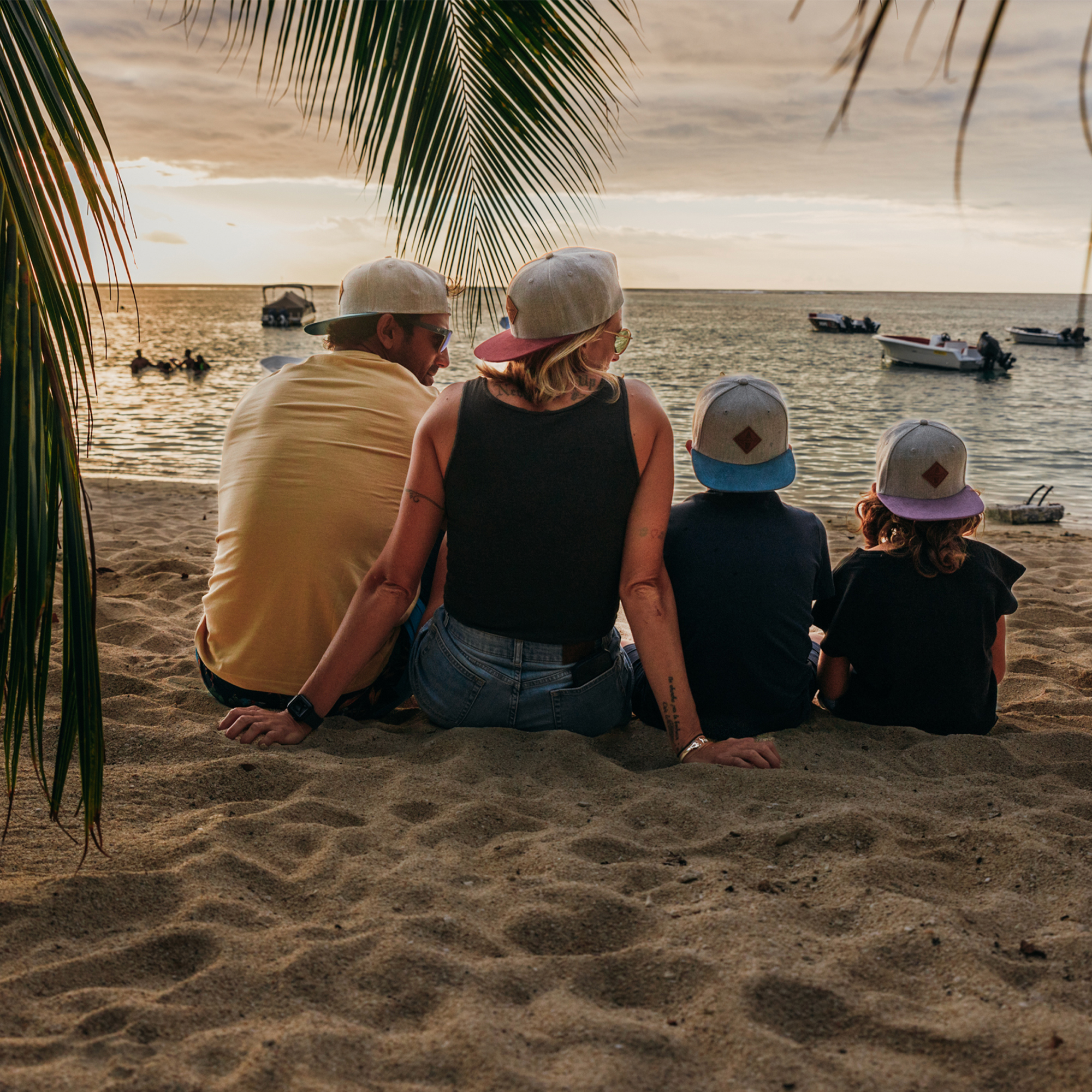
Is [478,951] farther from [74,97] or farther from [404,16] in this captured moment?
[404,16]

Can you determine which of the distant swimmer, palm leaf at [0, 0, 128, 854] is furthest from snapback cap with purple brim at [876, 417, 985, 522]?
the distant swimmer

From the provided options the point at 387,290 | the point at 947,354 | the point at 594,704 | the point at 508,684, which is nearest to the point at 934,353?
the point at 947,354

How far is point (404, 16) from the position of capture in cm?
290

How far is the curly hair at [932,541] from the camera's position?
2.74m

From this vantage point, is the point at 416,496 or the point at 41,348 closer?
the point at 41,348

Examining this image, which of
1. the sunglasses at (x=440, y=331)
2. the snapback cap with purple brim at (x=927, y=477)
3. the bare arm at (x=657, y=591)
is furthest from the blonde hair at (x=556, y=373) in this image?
the snapback cap with purple brim at (x=927, y=477)

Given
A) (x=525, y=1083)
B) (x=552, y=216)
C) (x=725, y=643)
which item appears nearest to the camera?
(x=525, y=1083)

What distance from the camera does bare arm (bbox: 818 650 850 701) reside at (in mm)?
2941

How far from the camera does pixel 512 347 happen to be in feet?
8.22

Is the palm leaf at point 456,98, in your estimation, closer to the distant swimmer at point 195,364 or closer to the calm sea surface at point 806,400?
the calm sea surface at point 806,400

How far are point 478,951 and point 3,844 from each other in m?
1.17

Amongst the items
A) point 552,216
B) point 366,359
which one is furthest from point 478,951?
point 552,216

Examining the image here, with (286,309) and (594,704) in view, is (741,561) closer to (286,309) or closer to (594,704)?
(594,704)

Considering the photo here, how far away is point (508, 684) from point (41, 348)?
173cm
